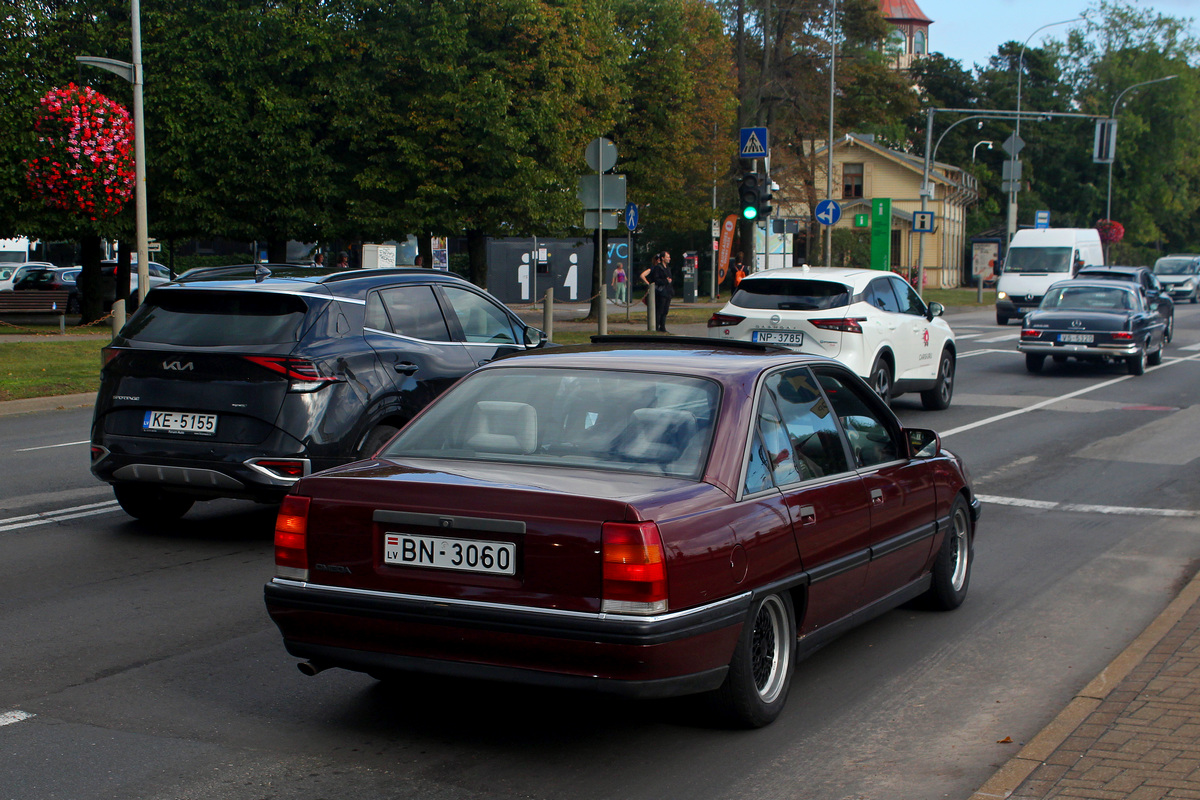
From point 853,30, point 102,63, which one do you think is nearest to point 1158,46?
point 853,30

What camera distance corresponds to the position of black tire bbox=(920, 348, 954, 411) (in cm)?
1691

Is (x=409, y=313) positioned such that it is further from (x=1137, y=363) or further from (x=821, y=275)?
(x=1137, y=363)

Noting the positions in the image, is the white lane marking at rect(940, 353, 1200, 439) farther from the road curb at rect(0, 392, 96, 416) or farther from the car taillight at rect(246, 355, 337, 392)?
the road curb at rect(0, 392, 96, 416)

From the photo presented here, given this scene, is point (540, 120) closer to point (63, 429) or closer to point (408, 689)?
point (63, 429)

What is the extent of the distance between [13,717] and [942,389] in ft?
46.0

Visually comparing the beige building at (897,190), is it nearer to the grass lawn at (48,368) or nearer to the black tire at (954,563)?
the grass lawn at (48,368)

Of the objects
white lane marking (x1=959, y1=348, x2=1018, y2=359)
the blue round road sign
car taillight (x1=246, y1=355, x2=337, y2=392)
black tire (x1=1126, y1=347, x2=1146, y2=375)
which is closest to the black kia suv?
car taillight (x1=246, y1=355, x2=337, y2=392)

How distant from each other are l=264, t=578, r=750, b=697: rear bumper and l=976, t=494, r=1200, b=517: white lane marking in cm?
631

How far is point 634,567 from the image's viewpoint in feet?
13.8

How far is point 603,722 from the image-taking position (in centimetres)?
496

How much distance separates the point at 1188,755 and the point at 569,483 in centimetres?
235

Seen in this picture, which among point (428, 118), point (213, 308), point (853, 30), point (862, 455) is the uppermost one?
point (853, 30)

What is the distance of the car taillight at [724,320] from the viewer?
15.3 metres

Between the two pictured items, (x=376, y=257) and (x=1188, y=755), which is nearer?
(x=1188, y=755)
